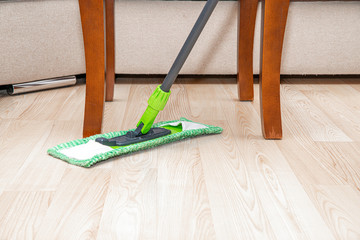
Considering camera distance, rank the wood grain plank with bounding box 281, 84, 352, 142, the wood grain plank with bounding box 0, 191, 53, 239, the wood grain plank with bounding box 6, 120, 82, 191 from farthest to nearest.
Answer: the wood grain plank with bounding box 281, 84, 352, 142 → the wood grain plank with bounding box 6, 120, 82, 191 → the wood grain plank with bounding box 0, 191, 53, 239

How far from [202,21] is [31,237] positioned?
0.61 metres

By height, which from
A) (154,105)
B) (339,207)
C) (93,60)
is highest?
(93,60)

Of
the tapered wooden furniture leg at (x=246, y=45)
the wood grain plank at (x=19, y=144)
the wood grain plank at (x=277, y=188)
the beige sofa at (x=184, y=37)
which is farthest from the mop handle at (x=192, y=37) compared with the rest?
the beige sofa at (x=184, y=37)

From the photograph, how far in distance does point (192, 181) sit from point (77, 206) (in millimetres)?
239

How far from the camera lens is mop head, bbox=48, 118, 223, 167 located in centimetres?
96

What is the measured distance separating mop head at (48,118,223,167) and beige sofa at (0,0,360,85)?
0.63 meters

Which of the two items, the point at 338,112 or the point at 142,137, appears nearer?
the point at 142,137

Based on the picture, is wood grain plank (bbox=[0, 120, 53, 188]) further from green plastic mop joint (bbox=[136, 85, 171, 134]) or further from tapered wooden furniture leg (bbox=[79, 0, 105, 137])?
green plastic mop joint (bbox=[136, 85, 171, 134])

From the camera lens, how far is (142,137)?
42.1 inches

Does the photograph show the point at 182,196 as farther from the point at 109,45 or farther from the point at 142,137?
the point at 109,45

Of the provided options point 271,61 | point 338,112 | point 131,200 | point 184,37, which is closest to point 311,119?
point 338,112

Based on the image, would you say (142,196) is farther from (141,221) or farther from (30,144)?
(30,144)

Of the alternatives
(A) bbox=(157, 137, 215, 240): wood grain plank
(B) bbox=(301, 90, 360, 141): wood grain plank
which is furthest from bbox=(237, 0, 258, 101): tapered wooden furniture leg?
(A) bbox=(157, 137, 215, 240): wood grain plank

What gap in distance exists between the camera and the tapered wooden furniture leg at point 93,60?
41.2 inches
